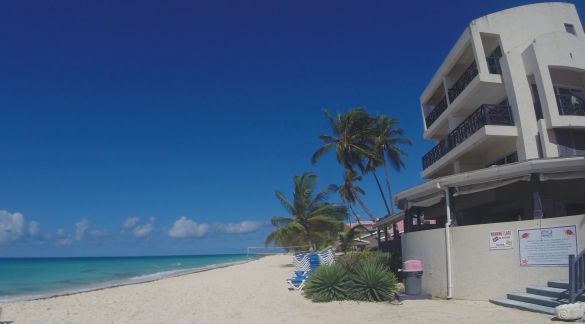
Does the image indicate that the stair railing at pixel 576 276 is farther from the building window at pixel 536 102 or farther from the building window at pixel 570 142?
the building window at pixel 536 102

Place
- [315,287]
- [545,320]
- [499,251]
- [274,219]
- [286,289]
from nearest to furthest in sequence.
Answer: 1. [545,320]
2. [499,251]
3. [315,287]
4. [286,289]
5. [274,219]

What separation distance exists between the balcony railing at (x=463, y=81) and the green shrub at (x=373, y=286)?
1215 centimetres

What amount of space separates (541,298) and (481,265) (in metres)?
1.91

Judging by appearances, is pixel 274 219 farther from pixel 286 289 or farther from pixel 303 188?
pixel 286 289

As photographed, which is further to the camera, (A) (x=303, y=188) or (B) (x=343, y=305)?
(A) (x=303, y=188)

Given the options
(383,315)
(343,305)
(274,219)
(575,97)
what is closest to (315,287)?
(343,305)

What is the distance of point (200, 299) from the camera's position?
49.0 ft

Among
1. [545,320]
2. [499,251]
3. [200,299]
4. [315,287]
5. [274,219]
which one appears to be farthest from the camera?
[274,219]

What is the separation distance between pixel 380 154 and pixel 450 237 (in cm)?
2505

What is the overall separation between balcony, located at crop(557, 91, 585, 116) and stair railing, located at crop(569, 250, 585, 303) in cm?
1032

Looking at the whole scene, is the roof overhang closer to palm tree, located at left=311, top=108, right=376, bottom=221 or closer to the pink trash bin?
the pink trash bin

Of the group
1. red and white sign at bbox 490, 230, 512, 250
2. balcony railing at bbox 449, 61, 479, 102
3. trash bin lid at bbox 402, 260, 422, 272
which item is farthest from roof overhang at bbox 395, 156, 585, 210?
balcony railing at bbox 449, 61, 479, 102

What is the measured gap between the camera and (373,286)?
1209cm

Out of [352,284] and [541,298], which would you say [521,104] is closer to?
[541,298]
